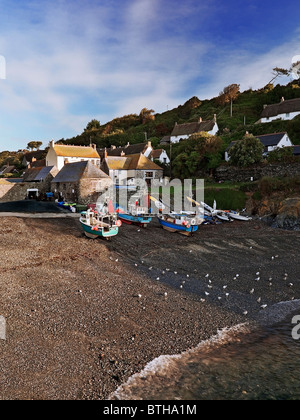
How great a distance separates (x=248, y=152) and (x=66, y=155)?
3431cm

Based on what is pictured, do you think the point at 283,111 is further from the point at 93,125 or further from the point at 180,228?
the point at 93,125

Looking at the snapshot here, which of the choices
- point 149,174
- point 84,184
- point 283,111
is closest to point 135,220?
point 84,184

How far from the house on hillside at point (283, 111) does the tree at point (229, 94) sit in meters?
27.4

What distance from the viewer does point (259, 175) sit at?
130ft

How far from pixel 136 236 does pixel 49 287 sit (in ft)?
37.6

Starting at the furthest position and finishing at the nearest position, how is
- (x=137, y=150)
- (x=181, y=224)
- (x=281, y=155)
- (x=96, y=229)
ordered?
1. (x=137, y=150)
2. (x=281, y=155)
3. (x=181, y=224)
4. (x=96, y=229)

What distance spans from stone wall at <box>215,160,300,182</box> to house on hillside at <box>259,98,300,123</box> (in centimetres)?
2921

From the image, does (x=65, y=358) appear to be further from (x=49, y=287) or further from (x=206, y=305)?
(x=206, y=305)

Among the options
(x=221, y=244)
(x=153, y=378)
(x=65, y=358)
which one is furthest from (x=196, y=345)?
(x=221, y=244)

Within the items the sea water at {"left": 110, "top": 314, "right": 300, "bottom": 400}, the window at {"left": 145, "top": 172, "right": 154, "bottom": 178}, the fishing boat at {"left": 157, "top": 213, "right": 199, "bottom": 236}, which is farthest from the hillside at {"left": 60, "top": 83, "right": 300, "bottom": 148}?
the sea water at {"left": 110, "top": 314, "right": 300, "bottom": 400}

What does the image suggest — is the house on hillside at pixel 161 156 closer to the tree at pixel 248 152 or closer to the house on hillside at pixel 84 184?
the tree at pixel 248 152

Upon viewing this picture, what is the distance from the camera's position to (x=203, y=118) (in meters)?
85.9

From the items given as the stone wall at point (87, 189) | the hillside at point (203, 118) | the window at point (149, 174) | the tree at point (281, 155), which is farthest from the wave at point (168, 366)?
the hillside at point (203, 118)

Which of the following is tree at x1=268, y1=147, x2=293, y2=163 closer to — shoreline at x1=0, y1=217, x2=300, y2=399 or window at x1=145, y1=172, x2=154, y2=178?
shoreline at x1=0, y1=217, x2=300, y2=399
